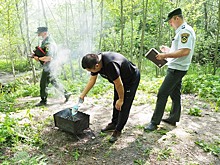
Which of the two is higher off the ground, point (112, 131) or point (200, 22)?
point (200, 22)

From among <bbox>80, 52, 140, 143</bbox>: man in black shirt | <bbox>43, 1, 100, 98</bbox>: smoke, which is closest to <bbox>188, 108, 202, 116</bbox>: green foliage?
<bbox>80, 52, 140, 143</bbox>: man in black shirt

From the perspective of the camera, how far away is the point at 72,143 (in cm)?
301

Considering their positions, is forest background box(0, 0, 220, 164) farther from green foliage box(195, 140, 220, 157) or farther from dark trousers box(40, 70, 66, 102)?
green foliage box(195, 140, 220, 157)

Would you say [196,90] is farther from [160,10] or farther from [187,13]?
[187,13]

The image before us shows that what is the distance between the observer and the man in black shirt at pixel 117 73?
256cm

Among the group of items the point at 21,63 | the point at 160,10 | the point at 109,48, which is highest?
the point at 160,10

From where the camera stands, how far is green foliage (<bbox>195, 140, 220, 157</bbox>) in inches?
117

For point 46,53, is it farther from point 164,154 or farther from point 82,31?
point 82,31

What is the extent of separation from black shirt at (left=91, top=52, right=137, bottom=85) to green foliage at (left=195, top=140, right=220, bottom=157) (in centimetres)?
143

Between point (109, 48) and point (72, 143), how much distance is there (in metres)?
9.85

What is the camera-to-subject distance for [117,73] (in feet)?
8.40

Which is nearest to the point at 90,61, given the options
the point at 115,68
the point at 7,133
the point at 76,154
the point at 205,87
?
the point at 115,68

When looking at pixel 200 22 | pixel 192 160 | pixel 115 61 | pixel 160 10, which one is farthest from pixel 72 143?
pixel 200 22

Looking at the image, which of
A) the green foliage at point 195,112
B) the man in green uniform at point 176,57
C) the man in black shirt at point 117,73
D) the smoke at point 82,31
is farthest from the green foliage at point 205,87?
the smoke at point 82,31
